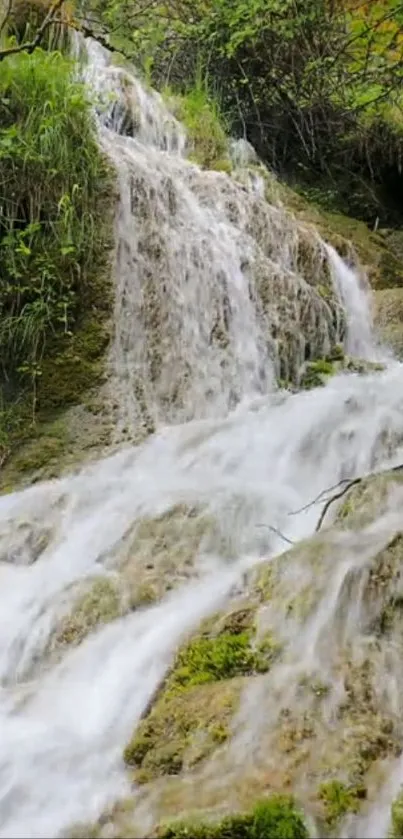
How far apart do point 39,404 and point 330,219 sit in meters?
4.18

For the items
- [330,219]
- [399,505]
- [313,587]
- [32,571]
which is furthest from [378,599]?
[330,219]

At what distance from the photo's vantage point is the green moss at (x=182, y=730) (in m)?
2.15

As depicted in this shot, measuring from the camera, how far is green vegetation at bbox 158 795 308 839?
1.82 m

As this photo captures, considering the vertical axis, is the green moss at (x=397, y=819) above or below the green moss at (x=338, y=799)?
below

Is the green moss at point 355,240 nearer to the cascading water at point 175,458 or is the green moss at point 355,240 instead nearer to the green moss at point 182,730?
the cascading water at point 175,458

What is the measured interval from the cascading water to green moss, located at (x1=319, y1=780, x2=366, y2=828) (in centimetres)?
5

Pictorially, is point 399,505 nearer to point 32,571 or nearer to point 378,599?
point 378,599

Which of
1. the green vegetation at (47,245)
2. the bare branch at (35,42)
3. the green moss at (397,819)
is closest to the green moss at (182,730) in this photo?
the green moss at (397,819)

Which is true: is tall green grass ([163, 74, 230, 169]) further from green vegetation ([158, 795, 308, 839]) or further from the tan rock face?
green vegetation ([158, 795, 308, 839])

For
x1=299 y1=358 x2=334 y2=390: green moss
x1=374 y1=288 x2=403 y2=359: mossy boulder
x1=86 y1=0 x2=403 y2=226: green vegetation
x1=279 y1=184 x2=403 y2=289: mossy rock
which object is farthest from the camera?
x1=86 y1=0 x2=403 y2=226: green vegetation

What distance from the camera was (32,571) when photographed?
3389 millimetres

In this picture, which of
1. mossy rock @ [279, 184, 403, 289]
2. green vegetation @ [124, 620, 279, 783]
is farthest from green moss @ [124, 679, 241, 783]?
mossy rock @ [279, 184, 403, 289]

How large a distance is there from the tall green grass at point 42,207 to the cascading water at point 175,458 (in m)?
0.26

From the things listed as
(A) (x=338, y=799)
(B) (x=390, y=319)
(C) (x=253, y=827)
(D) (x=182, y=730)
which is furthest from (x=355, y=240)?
(C) (x=253, y=827)
